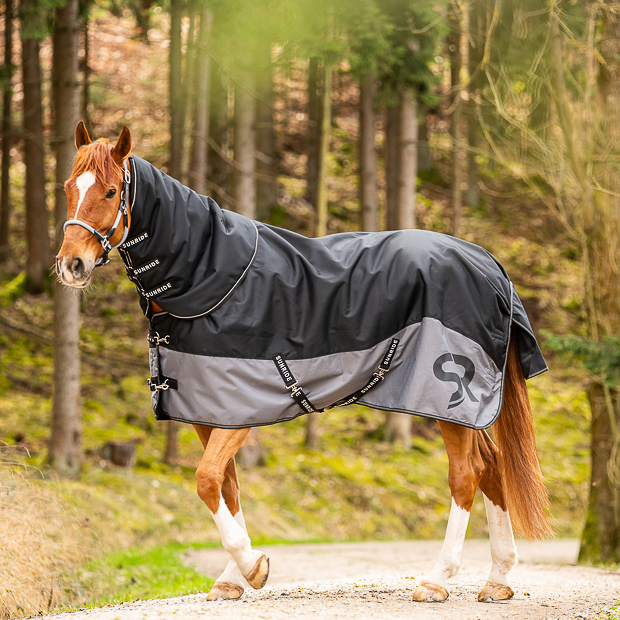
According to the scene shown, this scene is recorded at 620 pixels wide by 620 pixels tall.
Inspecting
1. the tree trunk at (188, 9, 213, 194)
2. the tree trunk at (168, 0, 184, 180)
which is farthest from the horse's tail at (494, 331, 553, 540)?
the tree trunk at (168, 0, 184, 180)

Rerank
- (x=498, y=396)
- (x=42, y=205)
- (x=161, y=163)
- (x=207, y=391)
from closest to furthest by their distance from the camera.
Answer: (x=207, y=391) < (x=498, y=396) < (x=42, y=205) < (x=161, y=163)

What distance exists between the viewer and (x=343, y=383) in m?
3.96

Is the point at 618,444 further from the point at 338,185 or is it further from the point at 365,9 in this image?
the point at 338,185

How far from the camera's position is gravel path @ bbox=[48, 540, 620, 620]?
344 centimetres

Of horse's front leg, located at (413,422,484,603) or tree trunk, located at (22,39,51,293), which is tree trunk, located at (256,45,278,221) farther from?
horse's front leg, located at (413,422,484,603)

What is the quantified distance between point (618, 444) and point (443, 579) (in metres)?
4.20

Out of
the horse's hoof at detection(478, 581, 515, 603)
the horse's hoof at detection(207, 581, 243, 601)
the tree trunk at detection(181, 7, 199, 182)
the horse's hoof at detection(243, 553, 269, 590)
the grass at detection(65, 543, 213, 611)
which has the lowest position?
the grass at detection(65, 543, 213, 611)

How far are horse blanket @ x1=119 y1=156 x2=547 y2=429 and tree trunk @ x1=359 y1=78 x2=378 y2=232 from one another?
31.0ft

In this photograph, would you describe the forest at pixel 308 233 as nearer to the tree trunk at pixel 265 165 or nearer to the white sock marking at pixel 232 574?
the tree trunk at pixel 265 165

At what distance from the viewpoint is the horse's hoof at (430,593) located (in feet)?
12.8

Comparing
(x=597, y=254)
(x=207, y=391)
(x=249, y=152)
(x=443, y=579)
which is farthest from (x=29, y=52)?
(x=443, y=579)

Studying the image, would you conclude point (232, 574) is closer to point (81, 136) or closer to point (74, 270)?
point (74, 270)

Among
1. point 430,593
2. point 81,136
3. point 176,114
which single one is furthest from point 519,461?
→ point 176,114

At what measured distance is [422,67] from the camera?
11.3 meters
